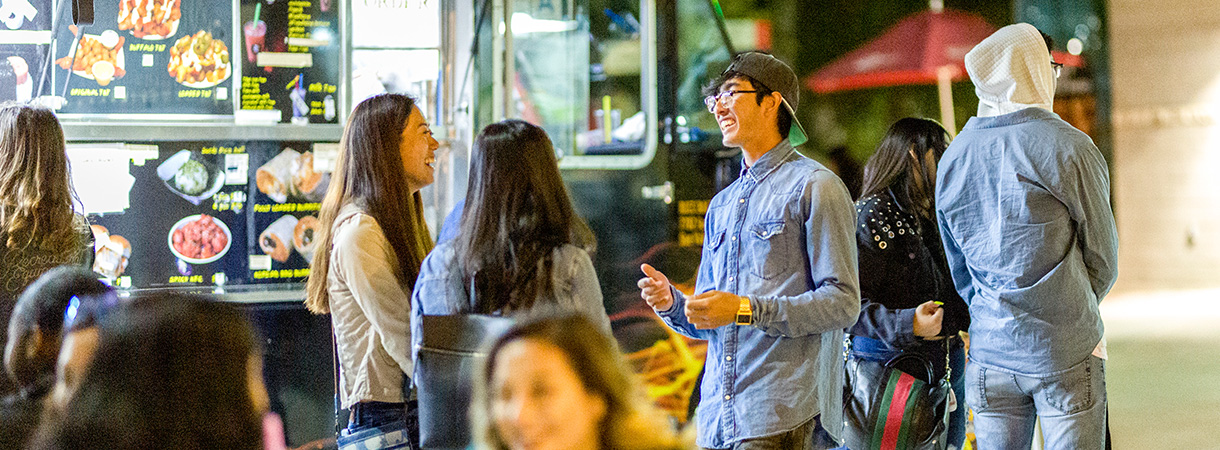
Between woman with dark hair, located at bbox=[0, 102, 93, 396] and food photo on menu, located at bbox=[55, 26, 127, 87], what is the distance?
0.74 meters

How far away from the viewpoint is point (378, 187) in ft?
8.56

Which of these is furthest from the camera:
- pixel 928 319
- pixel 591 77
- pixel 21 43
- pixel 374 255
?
pixel 591 77

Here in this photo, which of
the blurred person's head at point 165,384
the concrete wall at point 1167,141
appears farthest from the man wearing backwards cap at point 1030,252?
the concrete wall at point 1167,141

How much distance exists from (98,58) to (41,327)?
5.84 feet

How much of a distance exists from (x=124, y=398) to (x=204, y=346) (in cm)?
13

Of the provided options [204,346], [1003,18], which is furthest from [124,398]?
[1003,18]

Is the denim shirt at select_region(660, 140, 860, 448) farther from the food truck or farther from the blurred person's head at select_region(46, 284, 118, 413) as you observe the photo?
the food truck

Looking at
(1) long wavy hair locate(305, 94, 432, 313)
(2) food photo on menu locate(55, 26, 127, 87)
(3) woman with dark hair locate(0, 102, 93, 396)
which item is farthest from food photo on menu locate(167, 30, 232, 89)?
(1) long wavy hair locate(305, 94, 432, 313)

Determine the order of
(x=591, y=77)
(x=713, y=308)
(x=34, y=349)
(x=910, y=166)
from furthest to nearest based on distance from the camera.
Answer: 1. (x=591, y=77)
2. (x=910, y=166)
3. (x=713, y=308)
4. (x=34, y=349)

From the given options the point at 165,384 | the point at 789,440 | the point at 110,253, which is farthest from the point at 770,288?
the point at 110,253

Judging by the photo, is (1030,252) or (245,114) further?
(245,114)

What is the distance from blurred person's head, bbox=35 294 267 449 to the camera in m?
1.42

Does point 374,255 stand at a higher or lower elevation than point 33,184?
lower

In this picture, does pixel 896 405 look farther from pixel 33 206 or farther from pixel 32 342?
pixel 33 206
